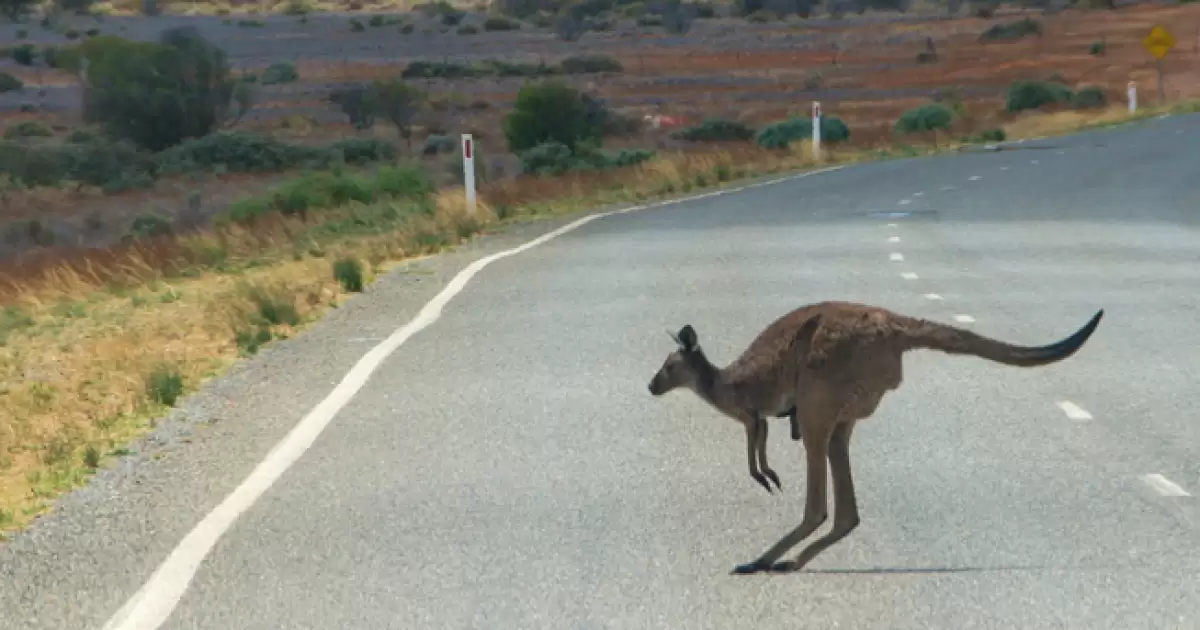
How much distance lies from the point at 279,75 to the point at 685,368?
309 feet

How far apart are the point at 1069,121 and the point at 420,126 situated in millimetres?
29778

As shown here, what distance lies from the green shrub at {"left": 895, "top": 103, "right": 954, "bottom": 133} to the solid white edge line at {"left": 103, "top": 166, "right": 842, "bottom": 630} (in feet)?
145

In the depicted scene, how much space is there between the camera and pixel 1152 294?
18312 mm

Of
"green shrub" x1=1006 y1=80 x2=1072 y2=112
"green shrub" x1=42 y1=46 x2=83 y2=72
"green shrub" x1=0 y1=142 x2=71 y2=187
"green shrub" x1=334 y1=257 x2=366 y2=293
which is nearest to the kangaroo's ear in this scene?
"green shrub" x1=334 y1=257 x2=366 y2=293

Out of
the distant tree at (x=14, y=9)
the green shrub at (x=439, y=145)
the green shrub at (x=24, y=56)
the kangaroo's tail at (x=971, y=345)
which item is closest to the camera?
the kangaroo's tail at (x=971, y=345)

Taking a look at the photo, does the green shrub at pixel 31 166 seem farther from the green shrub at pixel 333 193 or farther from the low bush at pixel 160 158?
the green shrub at pixel 333 193

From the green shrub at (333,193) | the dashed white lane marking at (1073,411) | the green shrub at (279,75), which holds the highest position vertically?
the dashed white lane marking at (1073,411)

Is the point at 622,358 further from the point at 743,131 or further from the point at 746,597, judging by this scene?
the point at 743,131

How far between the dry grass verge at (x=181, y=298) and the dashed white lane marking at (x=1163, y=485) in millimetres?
→ 4897

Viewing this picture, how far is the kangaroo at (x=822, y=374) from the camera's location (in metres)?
7.57

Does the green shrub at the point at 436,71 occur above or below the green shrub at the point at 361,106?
below

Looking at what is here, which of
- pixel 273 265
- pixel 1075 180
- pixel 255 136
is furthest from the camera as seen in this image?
pixel 255 136

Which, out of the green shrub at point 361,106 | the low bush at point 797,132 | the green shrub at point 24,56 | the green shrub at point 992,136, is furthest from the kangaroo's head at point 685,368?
the green shrub at point 24,56

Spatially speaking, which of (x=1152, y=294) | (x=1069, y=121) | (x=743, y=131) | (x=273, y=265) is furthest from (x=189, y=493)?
(x=743, y=131)
